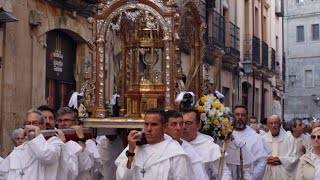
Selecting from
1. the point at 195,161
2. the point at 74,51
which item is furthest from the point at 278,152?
the point at 74,51

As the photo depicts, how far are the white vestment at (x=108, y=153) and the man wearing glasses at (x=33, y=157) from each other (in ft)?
4.89

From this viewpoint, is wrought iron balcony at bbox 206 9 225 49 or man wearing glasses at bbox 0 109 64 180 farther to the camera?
wrought iron balcony at bbox 206 9 225 49

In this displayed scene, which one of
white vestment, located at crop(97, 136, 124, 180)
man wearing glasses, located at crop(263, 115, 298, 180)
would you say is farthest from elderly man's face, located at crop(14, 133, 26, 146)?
man wearing glasses, located at crop(263, 115, 298, 180)

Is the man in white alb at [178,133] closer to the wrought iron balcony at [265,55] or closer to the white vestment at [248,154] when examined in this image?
the white vestment at [248,154]

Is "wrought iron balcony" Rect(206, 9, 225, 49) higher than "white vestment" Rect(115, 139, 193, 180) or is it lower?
higher

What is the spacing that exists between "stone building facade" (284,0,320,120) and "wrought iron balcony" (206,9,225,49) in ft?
54.6

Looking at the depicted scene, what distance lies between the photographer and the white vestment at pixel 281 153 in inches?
385

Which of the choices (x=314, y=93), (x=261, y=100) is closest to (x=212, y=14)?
(x=261, y=100)

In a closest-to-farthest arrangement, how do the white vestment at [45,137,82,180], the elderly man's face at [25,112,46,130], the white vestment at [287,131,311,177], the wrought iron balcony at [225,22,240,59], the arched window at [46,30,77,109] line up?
1. the elderly man's face at [25,112,46,130]
2. the white vestment at [45,137,82,180]
3. the white vestment at [287,131,311,177]
4. the arched window at [46,30,77,109]
5. the wrought iron balcony at [225,22,240,59]

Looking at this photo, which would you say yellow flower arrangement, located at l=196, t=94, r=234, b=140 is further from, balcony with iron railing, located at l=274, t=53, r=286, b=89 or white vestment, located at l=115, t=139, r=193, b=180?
balcony with iron railing, located at l=274, t=53, r=286, b=89

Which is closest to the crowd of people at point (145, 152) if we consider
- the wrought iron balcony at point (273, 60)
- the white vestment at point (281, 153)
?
the white vestment at point (281, 153)

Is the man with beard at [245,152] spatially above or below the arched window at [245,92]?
below

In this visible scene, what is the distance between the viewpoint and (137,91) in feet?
26.9

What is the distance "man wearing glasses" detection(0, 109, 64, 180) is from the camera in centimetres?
585
